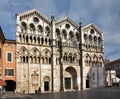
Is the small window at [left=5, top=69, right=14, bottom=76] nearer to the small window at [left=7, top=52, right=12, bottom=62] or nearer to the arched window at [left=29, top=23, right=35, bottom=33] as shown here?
the small window at [left=7, top=52, right=12, bottom=62]

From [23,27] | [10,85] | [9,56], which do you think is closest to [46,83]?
[10,85]

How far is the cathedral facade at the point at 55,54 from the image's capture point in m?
56.0

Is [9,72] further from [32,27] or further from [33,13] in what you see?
[33,13]

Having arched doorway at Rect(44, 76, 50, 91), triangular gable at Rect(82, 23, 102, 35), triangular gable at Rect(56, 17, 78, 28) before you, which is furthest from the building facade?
triangular gable at Rect(82, 23, 102, 35)

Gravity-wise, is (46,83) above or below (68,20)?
below

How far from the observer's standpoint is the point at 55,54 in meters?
60.2

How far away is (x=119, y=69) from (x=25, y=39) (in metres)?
55.5

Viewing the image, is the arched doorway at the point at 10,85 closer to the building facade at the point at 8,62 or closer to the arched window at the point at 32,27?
the building facade at the point at 8,62

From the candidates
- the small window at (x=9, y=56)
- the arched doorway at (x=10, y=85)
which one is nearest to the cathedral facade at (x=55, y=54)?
the arched doorway at (x=10, y=85)

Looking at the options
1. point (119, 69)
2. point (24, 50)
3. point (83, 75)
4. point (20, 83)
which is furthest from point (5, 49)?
point (119, 69)

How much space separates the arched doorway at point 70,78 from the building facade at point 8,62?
14319mm

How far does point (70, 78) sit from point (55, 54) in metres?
8.06

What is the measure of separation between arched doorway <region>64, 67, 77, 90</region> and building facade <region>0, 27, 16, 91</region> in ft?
47.0

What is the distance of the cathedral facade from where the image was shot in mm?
56000
